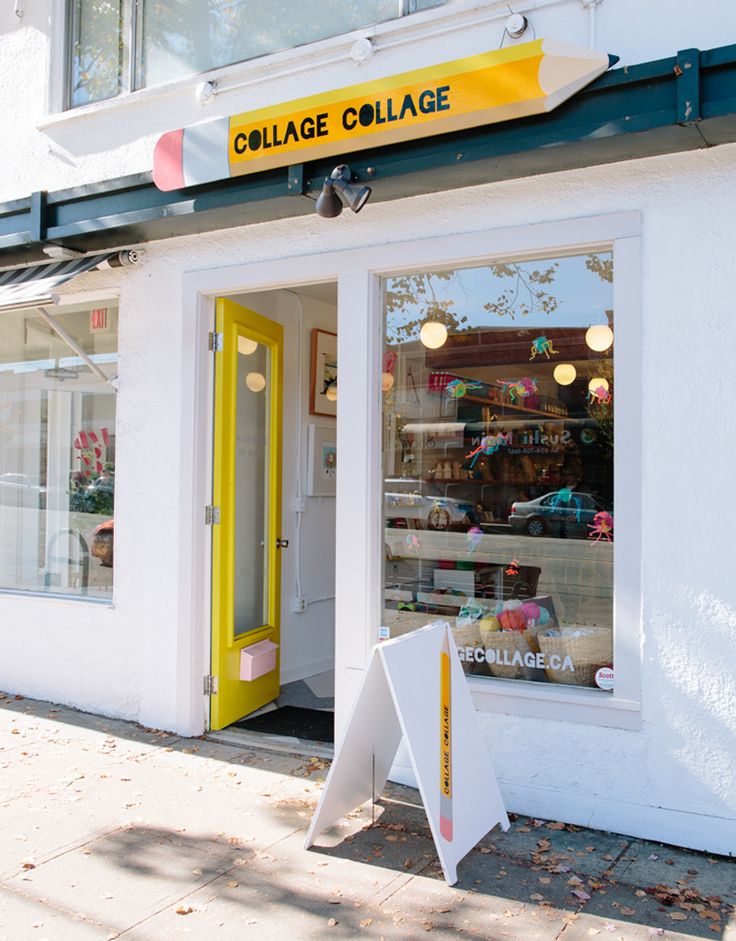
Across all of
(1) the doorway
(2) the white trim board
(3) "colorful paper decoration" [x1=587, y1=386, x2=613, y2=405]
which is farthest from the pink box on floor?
(3) "colorful paper decoration" [x1=587, y1=386, x2=613, y2=405]

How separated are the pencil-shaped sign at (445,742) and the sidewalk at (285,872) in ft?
0.79

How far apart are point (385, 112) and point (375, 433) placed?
163 cm

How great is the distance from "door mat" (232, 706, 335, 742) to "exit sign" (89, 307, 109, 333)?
284cm

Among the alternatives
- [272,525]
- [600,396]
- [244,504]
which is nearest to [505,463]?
[600,396]

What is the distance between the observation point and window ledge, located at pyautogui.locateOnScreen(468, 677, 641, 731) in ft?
13.0

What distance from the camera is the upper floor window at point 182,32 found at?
507 cm

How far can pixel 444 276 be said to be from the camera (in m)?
4.64

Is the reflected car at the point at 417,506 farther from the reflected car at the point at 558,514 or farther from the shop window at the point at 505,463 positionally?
the reflected car at the point at 558,514

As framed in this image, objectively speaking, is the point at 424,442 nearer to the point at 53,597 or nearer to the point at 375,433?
the point at 375,433

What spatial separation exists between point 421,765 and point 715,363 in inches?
84.7

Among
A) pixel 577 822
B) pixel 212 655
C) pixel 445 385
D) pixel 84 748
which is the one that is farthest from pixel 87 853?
pixel 445 385

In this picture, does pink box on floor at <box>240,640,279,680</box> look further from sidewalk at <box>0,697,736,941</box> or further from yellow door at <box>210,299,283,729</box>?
sidewalk at <box>0,697,736,941</box>

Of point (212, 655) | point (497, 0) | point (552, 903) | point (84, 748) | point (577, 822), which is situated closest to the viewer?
point (552, 903)

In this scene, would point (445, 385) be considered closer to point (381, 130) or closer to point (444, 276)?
point (444, 276)
